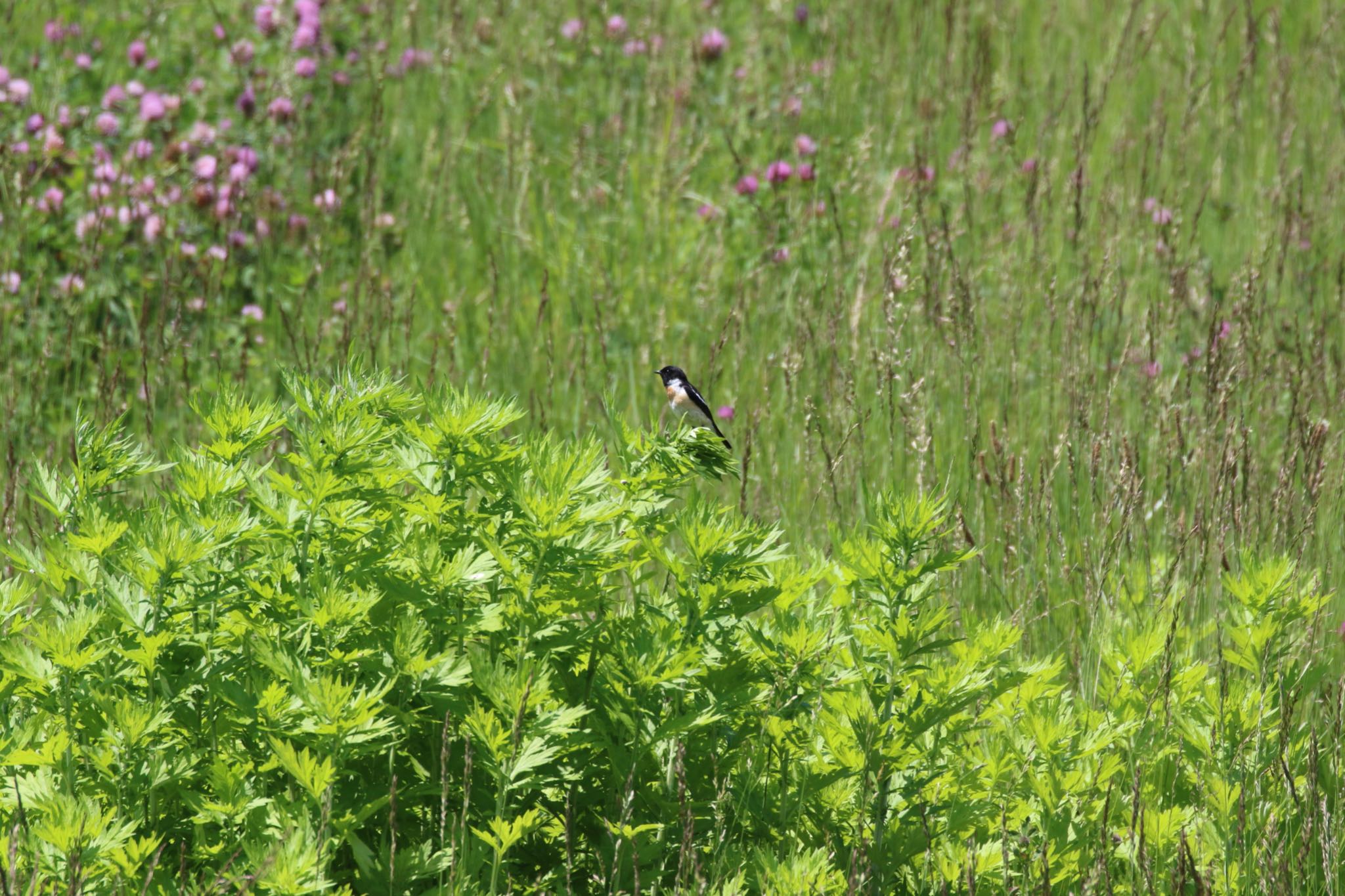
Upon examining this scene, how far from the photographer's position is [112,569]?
2119mm

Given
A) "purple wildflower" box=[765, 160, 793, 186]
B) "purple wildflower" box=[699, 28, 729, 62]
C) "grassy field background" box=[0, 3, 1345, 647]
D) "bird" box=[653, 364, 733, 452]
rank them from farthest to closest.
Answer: "purple wildflower" box=[699, 28, 729, 62] → "purple wildflower" box=[765, 160, 793, 186] → "grassy field background" box=[0, 3, 1345, 647] → "bird" box=[653, 364, 733, 452]

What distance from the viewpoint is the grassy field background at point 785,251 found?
134 inches

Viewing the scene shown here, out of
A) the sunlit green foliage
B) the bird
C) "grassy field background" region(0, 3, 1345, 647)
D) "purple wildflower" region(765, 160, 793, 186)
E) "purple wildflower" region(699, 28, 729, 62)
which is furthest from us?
"purple wildflower" region(699, 28, 729, 62)

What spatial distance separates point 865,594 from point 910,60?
426cm

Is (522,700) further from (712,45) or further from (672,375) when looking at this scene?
(712,45)

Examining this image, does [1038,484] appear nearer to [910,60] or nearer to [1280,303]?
[1280,303]

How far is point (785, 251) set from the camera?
4.56 m

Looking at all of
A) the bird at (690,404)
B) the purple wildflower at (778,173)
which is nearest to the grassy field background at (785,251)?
the purple wildflower at (778,173)

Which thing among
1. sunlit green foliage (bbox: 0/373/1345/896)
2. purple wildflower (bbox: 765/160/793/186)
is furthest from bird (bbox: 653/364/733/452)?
purple wildflower (bbox: 765/160/793/186)

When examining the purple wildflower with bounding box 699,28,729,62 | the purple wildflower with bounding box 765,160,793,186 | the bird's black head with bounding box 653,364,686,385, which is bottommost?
the bird's black head with bounding box 653,364,686,385

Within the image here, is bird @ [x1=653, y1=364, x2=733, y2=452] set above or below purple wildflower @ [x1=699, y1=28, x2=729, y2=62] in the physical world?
below

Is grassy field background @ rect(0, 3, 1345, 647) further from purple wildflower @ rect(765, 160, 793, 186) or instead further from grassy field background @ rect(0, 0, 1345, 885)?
purple wildflower @ rect(765, 160, 793, 186)

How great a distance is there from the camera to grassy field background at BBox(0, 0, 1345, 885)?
11.1ft

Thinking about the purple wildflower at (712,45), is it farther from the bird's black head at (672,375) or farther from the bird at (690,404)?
the bird at (690,404)
